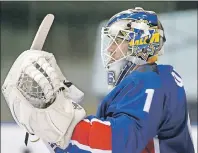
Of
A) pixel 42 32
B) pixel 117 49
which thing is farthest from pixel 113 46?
pixel 42 32

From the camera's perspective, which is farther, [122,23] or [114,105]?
[122,23]

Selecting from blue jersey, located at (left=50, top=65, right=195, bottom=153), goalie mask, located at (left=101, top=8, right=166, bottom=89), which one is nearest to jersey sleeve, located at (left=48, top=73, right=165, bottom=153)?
blue jersey, located at (left=50, top=65, right=195, bottom=153)

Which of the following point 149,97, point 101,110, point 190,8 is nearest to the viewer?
point 149,97

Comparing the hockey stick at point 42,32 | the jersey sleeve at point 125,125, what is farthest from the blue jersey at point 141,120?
the hockey stick at point 42,32

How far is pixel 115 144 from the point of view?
3.41 feet

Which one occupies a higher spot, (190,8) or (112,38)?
(112,38)

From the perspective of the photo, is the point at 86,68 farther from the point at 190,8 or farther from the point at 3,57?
the point at 190,8

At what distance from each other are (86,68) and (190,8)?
41.0 inches

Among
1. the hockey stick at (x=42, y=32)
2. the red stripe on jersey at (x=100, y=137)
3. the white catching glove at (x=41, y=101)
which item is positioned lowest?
the red stripe on jersey at (x=100, y=137)

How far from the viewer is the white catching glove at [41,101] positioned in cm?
99

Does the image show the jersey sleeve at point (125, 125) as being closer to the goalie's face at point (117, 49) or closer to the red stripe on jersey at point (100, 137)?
the red stripe on jersey at point (100, 137)

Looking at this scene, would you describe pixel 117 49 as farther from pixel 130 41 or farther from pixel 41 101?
pixel 41 101

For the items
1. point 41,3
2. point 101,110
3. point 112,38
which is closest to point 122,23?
point 112,38

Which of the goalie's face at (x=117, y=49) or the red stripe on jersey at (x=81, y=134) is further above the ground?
the goalie's face at (x=117, y=49)
